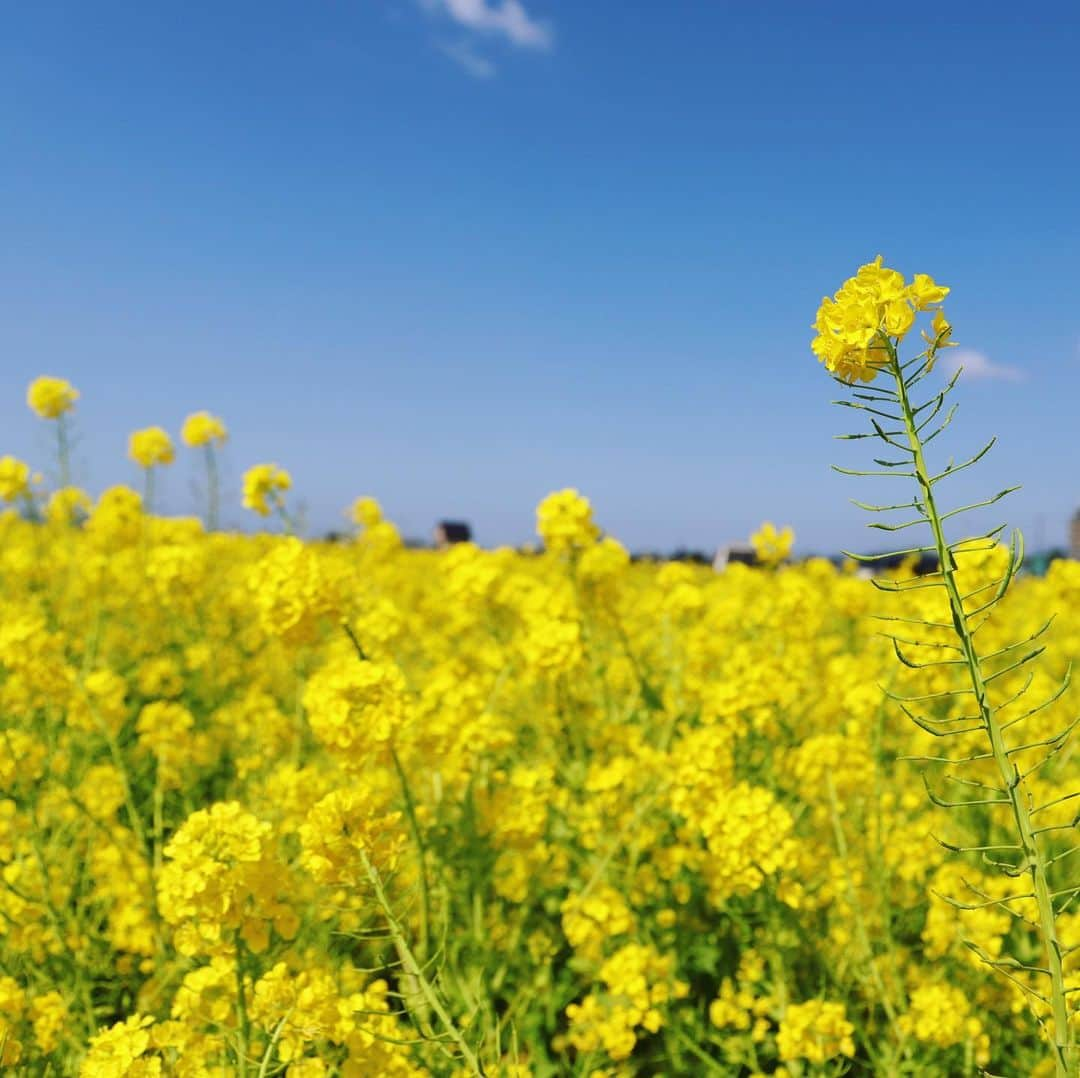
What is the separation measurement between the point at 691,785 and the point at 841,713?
143 centimetres

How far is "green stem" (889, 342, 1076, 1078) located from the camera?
45.4 inches

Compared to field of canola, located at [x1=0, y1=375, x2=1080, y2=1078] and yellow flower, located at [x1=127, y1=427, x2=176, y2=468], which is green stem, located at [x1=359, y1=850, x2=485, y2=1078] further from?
yellow flower, located at [x1=127, y1=427, x2=176, y2=468]

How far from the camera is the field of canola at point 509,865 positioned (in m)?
1.85

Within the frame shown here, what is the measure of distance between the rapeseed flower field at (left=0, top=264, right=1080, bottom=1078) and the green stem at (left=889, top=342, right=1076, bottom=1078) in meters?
0.01

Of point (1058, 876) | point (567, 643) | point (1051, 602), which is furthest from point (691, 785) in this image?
point (1051, 602)

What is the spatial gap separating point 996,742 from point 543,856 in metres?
2.09

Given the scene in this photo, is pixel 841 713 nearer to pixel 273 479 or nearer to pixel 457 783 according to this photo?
pixel 457 783

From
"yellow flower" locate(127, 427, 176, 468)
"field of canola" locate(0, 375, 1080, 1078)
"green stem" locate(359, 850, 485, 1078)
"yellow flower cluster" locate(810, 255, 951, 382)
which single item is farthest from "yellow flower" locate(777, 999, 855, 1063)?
"yellow flower" locate(127, 427, 176, 468)

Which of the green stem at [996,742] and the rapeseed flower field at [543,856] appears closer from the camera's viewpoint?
the green stem at [996,742]

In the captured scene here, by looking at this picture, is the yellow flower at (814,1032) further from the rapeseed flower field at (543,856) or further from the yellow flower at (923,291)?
the yellow flower at (923,291)

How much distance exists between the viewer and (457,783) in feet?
11.0

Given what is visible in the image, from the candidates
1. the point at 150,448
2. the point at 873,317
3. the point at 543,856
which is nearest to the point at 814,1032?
the point at 543,856

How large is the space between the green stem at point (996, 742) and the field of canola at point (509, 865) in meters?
0.11

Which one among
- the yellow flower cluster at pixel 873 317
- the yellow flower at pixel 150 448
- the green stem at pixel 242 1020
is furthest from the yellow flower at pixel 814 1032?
the yellow flower at pixel 150 448
